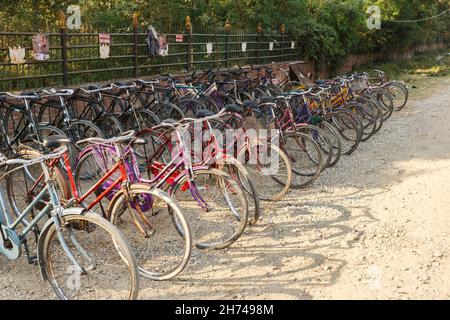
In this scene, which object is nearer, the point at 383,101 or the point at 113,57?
the point at 113,57

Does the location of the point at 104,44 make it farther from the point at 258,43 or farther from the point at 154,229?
the point at 258,43

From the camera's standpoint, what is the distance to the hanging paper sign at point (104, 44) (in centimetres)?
796

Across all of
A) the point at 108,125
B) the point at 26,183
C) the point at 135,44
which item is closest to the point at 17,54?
the point at 108,125

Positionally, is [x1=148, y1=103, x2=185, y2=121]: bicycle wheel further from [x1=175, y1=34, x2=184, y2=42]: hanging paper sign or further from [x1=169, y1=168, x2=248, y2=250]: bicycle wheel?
[x1=175, y1=34, x2=184, y2=42]: hanging paper sign

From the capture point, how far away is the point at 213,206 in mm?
4375

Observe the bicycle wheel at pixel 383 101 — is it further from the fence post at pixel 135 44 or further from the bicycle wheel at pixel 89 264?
the bicycle wheel at pixel 89 264

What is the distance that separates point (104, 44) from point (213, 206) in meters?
4.82

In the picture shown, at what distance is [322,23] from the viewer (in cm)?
1669

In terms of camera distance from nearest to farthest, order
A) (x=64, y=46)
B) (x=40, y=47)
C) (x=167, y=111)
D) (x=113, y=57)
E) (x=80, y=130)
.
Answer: (x=80, y=130), (x=167, y=111), (x=40, y=47), (x=64, y=46), (x=113, y=57)

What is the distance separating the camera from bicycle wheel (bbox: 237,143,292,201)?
4691 millimetres

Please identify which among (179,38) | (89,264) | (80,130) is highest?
(179,38)

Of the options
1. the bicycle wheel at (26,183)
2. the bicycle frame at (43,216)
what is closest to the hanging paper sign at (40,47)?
the bicycle wheel at (26,183)
